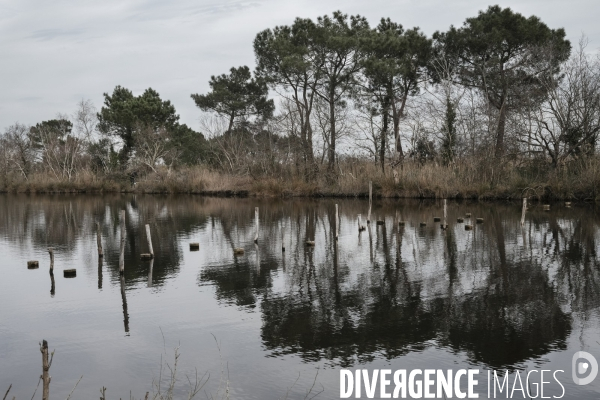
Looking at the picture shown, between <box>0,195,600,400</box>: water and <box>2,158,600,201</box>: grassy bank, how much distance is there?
12012 mm

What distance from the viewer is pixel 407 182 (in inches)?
1427

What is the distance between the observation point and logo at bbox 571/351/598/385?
24.2 feet

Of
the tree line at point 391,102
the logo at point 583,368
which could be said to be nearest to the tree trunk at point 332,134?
the tree line at point 391,102

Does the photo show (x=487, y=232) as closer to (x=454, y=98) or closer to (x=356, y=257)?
(x=356, y=257)

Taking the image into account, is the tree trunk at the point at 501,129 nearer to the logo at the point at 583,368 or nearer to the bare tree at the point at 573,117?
the bare tree at the point at 573,117

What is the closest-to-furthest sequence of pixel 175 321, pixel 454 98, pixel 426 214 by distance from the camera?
pixel 175 321
pixel 426 214
pixel 454 98

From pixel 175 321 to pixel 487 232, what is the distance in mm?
13304

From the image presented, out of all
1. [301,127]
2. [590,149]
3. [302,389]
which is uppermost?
[301,127]

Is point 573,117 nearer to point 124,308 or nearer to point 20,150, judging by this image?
point 124,308

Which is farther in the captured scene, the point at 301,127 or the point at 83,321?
the point at 301,127

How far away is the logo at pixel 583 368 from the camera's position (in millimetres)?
7368

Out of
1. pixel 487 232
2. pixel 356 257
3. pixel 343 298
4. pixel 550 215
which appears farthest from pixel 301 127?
pixel 343 298

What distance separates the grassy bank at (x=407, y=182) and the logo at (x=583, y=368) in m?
24.8

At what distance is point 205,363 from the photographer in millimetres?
8219
